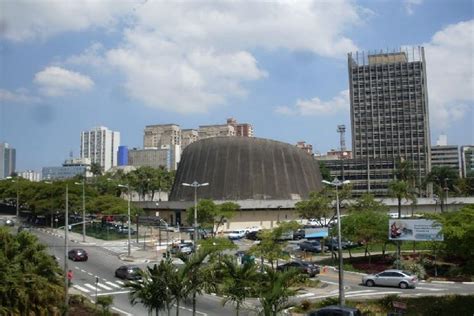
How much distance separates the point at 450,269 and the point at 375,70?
143 m

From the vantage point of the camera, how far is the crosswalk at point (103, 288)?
114 ft

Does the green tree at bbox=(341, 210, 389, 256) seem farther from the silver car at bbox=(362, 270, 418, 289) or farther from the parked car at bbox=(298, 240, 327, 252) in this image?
the parked car at bbox=(298, 240, 327, 252)

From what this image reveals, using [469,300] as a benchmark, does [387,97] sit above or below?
above

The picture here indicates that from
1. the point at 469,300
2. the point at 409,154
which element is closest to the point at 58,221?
the point at 469,300

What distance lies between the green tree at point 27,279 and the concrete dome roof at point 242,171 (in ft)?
220

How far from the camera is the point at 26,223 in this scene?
8456 centimetres

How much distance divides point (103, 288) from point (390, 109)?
149138 mm

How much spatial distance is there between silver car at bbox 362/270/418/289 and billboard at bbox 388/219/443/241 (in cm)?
612

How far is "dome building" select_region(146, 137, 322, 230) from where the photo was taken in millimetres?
92875

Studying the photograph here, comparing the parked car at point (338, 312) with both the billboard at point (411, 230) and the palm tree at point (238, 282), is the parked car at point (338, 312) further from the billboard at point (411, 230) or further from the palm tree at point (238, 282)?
the billboard at point (411, 230)

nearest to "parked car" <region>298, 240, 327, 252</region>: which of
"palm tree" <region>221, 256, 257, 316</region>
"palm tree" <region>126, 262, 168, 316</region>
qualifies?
"palm tree" <region>221, 256, 257, 316</region>

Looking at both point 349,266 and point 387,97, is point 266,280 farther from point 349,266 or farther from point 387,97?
point 387,97

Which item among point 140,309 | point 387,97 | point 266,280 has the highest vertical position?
point 387,97

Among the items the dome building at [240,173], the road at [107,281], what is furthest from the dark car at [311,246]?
the dome building at [240,173]
